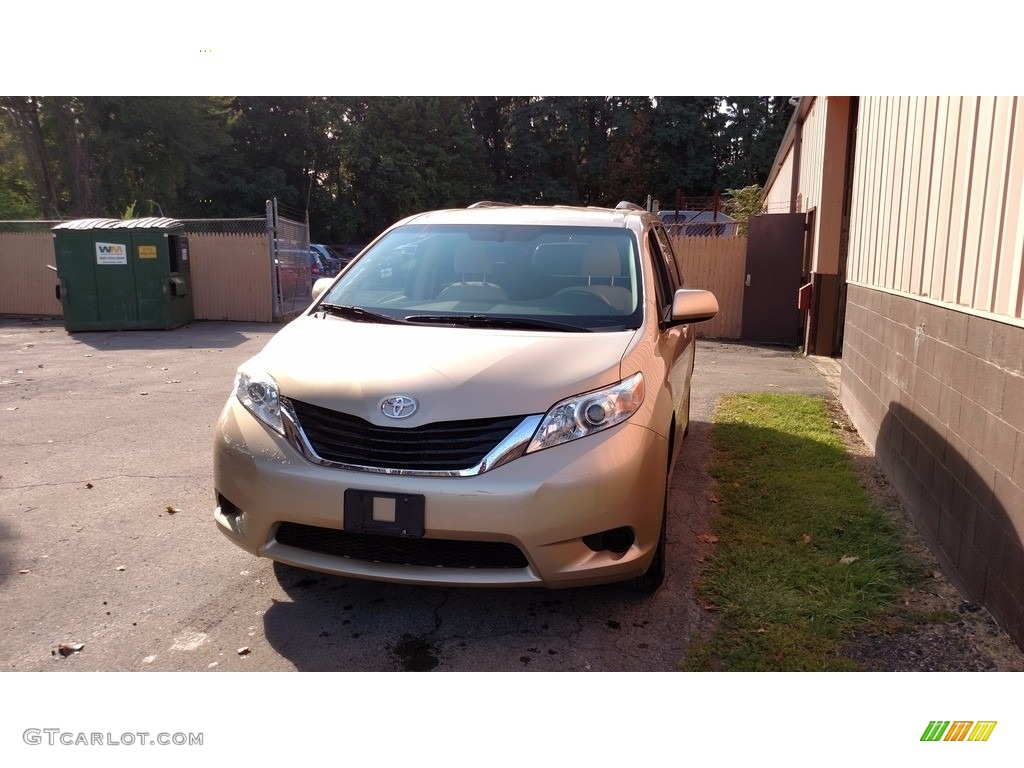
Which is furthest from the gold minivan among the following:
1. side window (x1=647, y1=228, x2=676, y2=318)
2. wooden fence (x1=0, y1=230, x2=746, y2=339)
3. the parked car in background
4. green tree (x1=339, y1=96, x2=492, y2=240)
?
green tree (x1=339, y1=96, x2=492, y2=240)

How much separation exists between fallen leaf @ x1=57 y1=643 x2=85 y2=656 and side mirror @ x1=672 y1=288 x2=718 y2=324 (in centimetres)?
305

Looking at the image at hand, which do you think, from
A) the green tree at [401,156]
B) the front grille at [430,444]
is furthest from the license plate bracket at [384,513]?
the green tree at [401,156]

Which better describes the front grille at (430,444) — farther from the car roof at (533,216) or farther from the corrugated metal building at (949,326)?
the corrugated metal building at (949,326)

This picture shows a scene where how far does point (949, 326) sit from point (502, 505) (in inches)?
104

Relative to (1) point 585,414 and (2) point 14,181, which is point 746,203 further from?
(2) point 14,181

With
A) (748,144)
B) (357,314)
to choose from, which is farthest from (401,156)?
(357,314)

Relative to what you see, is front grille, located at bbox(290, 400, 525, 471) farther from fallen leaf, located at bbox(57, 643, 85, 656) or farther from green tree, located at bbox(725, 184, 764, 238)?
green tree, located at bbox(725, 184, 764, 238)

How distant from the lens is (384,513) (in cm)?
292

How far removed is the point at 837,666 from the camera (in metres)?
2.97

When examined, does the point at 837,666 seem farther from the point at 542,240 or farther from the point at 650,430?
the point at 542,240

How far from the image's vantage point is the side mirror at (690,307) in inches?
156

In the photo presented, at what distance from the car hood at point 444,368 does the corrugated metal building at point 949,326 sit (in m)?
1.57
